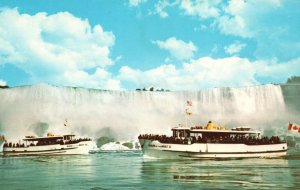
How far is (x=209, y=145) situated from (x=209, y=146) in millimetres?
110

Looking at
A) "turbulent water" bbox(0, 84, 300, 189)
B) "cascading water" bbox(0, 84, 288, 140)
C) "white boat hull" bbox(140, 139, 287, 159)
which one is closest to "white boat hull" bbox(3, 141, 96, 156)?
"white boat hull" bbox(140, 139, 287, 159)

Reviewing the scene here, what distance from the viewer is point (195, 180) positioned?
26.1m

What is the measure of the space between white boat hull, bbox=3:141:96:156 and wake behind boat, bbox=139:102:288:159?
2322cm

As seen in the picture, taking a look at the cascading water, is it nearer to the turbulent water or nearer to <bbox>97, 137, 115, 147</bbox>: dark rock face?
the turbulent water

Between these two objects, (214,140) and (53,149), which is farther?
(53,149)

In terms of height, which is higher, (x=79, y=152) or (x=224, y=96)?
(x=224, y=96)

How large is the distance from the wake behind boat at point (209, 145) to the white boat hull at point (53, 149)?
23220mm

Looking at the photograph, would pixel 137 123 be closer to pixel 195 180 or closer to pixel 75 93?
pixel 75 93

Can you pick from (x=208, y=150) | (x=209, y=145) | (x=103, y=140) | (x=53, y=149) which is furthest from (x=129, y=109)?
(x=208, y=150)

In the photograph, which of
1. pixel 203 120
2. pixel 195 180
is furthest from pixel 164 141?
pixel 203 120

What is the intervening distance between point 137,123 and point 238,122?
2491 cm

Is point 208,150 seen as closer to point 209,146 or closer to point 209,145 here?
point 209,146

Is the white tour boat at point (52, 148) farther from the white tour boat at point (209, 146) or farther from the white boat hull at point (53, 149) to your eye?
the white tour boat at point (209, 146)

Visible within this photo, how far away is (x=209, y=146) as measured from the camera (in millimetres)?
51469
